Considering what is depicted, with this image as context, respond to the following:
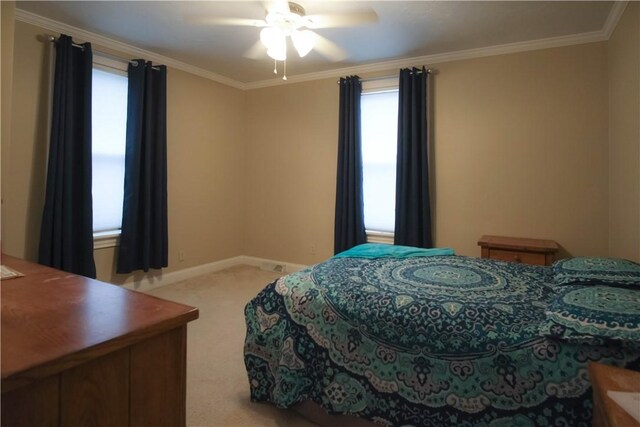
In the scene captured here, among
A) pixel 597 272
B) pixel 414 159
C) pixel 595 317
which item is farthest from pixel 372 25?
pixel 595 317

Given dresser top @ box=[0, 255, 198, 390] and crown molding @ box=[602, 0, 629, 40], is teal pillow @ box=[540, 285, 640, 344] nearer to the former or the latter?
dresser top @ box=[0, 255, 198, 390]

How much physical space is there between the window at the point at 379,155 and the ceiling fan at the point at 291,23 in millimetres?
1066

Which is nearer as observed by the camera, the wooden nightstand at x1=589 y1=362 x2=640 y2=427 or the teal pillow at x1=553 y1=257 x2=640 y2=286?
the wooden nightstand at x1=589 y1=362 x2=640 y2=427

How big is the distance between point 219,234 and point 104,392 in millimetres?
3909

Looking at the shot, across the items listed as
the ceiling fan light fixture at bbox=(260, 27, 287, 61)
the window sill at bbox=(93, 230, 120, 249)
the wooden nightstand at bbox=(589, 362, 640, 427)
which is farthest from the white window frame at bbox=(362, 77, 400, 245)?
the wooden nightstand at bbox=(589, 362, 640, 427)

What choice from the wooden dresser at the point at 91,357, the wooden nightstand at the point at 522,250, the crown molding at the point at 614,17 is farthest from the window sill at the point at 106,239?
the crown molding at the point at 614,17

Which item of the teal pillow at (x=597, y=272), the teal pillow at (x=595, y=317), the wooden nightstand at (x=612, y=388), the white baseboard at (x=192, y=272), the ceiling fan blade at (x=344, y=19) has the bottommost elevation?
the white baseboard at (x=192, y=272)

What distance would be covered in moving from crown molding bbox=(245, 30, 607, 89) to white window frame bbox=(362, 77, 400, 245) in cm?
12

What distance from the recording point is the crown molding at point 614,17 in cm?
243

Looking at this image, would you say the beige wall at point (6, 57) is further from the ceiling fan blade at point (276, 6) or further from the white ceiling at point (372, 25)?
the ceiling fan blade at point (276, 6)

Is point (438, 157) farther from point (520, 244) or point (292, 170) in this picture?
point (292, 170)

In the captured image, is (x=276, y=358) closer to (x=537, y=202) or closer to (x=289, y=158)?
(x=537, y=202)

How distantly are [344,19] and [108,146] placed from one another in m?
2.48

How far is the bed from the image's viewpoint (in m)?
1.23
